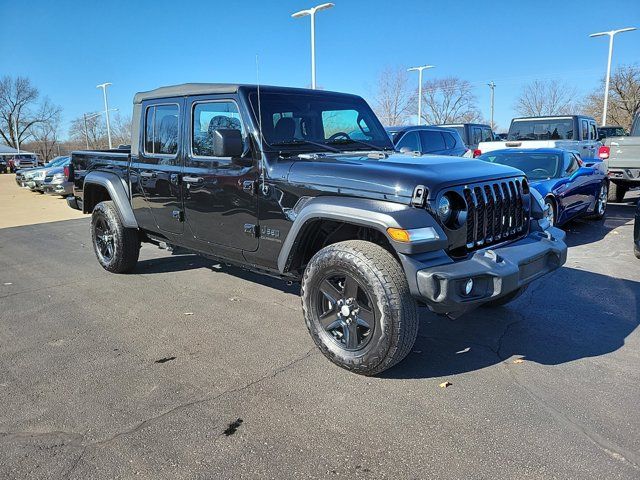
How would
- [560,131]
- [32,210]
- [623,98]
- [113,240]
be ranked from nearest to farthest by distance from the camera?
1. [113,240]
2. [560,131]
3. [32,210]
4. [623,98]

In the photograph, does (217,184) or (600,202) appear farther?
(600,202)

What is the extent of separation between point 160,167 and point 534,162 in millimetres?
6248

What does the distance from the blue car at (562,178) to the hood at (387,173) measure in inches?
153

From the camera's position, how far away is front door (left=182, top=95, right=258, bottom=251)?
3.98m

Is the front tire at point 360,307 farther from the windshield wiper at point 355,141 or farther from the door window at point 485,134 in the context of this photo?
the door window at point 485,134

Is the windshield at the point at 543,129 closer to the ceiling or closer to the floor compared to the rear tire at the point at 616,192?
closer to the ceiling

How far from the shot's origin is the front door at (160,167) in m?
4.64

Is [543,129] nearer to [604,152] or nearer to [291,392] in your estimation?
[604,152]

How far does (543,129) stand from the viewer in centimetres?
1330

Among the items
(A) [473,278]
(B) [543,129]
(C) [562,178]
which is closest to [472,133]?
(B) [543,129]

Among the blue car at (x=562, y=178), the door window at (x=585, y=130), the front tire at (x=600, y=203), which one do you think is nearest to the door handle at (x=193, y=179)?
the blue car at (x=562, y=178)

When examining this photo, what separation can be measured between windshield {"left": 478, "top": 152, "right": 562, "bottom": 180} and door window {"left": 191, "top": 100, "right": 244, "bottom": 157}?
5388 millimetres

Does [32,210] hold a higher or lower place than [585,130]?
lower

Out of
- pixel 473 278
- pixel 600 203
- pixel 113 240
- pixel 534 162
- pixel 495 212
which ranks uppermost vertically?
pixel 534 162
